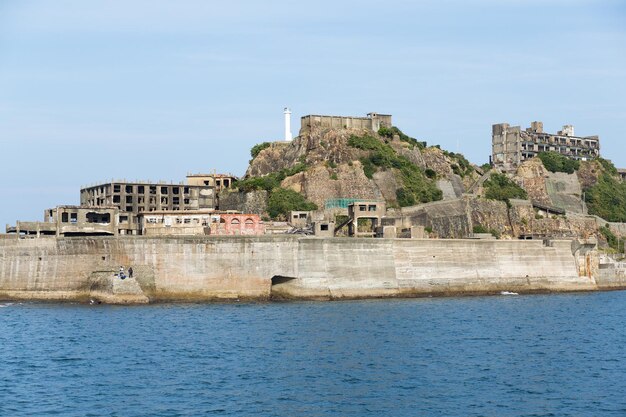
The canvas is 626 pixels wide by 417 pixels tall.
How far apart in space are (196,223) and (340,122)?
109 ft

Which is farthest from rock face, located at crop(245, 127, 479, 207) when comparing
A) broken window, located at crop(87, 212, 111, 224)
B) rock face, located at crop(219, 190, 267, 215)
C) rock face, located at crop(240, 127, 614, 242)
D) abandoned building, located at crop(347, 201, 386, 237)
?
broken window, located at crop(87, 212, 111, 224)

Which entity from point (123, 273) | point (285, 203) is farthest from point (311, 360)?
point (285, 203)

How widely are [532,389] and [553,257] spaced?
55.2m

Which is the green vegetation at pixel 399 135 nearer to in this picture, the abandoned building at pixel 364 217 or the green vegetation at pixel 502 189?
the green vegetation at pixel 502 189

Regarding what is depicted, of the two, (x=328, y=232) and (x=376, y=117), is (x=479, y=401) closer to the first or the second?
(x=328, y=232)

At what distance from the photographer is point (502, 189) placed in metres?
134

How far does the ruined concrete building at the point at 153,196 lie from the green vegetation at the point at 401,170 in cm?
1925

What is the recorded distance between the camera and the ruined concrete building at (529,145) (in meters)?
157

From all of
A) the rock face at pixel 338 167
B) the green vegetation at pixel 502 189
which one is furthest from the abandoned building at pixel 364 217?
the green vegetation at pixel 502 189

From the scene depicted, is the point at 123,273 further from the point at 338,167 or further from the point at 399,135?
the point at 399,135

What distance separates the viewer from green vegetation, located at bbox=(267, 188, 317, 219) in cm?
11550

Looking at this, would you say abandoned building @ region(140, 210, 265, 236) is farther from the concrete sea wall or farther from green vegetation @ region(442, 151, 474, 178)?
green vegetation @ region(442, 151, 474, 178)

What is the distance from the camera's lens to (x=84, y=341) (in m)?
61.4

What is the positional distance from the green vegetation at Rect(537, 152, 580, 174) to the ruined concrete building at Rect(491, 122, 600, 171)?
450cm
